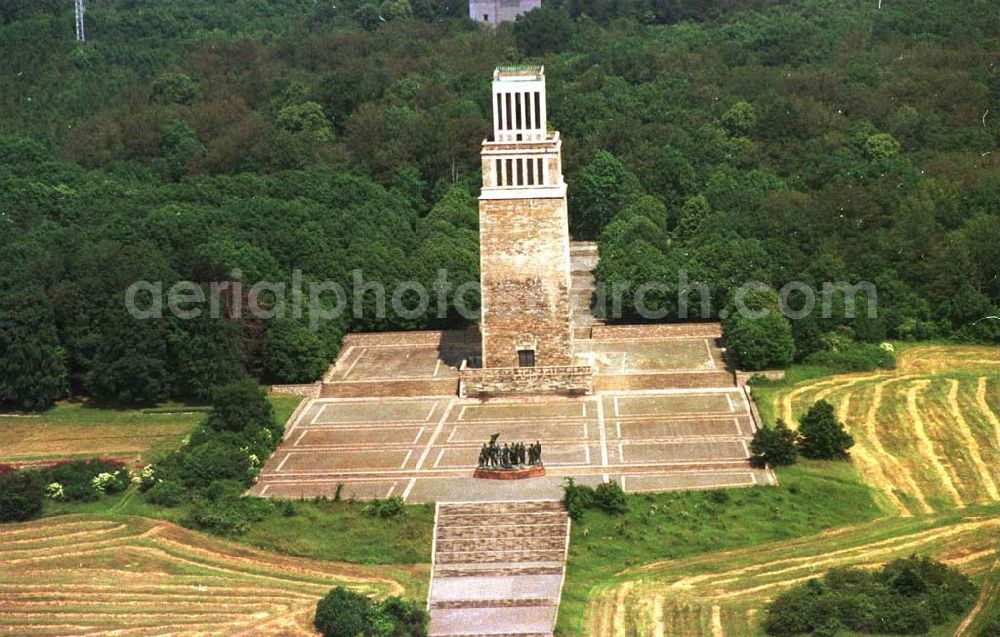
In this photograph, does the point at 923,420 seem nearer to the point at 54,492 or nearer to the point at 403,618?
the point at 403,618

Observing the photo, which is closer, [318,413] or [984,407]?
[984,407]

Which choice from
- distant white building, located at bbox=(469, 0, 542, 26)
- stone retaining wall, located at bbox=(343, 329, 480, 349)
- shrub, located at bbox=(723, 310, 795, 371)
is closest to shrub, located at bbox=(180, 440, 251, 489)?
stone retaining wall, located at bbox=(343, 329, 480, 349)

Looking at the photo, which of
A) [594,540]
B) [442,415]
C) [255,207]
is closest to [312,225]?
[255,207]

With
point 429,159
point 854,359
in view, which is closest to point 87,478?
point 854,359

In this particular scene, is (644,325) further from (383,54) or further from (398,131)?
(383,54)

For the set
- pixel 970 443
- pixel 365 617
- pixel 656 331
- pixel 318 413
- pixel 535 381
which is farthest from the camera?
pixel 656 331

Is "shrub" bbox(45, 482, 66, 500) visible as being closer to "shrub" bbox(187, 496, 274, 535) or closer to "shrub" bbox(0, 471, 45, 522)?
"shrub" bbox(0, 471, 45, 522)
